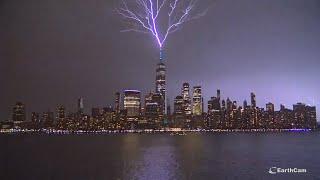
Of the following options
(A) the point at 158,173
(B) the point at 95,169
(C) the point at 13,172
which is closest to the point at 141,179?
(A) the point at 158,173

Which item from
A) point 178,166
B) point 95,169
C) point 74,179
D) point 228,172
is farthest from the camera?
point 178,166

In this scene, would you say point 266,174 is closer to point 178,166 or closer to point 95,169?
point 178,166

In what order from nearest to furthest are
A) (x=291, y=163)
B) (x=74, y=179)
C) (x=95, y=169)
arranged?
(x=74, y=179), (x=95, y=169), (x=291, y=163)

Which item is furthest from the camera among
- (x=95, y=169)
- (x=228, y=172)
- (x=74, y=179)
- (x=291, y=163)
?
(x=291, y=163)

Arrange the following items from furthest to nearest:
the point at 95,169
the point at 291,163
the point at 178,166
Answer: the point at 291,163
the point at 178,166
the point at 95,169

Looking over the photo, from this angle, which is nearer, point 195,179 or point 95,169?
point 195,179

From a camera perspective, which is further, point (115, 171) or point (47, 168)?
point (47, 168)

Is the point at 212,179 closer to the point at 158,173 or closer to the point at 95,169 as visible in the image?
the point at 158,173

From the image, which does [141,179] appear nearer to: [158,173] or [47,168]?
[158,173]

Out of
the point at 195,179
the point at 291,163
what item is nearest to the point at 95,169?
the point at 195,179
